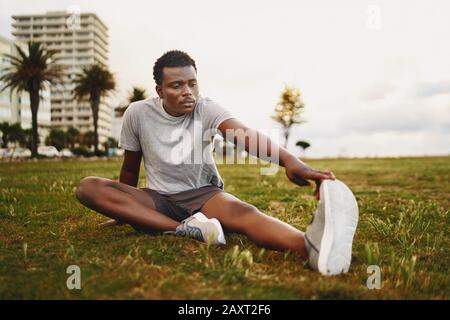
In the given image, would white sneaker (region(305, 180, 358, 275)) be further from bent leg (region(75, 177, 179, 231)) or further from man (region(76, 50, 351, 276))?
bent leg (region(75, 177, 179, 231))

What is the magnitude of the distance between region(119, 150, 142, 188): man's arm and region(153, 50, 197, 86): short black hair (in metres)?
0.78

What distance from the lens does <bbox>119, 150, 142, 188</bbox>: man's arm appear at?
14.5 ft

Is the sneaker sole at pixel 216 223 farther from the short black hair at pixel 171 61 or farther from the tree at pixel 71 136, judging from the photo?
the tree at pixel 71 136

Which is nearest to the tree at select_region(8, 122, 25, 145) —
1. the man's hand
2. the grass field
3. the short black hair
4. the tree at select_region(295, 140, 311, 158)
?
the tree at select_region(295, 140, 311, 158)

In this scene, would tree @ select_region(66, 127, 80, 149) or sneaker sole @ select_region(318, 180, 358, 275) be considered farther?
tree @ select_region(66, 127, 80, 149)

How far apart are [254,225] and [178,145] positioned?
1.14 metres

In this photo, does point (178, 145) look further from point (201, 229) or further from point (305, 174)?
point (305, 174)

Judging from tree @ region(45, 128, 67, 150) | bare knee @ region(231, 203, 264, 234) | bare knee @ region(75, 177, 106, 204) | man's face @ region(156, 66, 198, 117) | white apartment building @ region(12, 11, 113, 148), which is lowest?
bare knee @ region(231, 203, 264, 234)

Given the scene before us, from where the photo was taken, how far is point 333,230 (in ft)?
9.05

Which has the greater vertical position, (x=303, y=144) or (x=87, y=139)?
(x=87, y=139)

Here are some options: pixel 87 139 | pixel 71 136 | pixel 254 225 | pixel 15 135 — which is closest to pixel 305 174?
pixel 254 225

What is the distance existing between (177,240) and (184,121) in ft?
3.81
